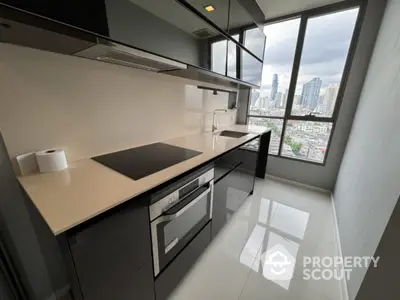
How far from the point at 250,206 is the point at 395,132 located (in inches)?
64.3

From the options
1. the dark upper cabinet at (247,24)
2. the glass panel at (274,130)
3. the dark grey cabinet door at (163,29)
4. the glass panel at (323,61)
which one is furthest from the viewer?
the glass panel at (274,130)

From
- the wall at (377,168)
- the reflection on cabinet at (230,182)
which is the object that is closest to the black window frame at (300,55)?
the wall at (377,168)

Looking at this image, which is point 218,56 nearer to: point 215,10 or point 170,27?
point 215,10

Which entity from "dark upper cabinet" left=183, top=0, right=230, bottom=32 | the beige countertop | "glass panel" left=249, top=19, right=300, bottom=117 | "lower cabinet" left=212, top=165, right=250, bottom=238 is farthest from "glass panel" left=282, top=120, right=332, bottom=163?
the beige countertop

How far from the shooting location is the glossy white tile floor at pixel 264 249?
1.32 meters

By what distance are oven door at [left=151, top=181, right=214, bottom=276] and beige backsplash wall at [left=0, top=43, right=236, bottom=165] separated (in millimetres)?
750

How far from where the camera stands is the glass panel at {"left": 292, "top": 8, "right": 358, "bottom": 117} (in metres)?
2.38

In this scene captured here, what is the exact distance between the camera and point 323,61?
2.56 meters

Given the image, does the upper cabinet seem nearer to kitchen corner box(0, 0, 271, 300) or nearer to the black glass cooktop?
kitchen corner box(0, 0, 271, 300)

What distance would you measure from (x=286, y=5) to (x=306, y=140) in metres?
1.98

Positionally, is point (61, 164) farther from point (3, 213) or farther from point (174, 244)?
point (174, 244)

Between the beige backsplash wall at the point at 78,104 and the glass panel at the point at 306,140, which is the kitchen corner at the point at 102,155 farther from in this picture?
the glass panel at the point at 306,140

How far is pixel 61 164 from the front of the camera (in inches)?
41.6

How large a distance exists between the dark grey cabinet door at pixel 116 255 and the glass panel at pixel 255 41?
84.1 inches
